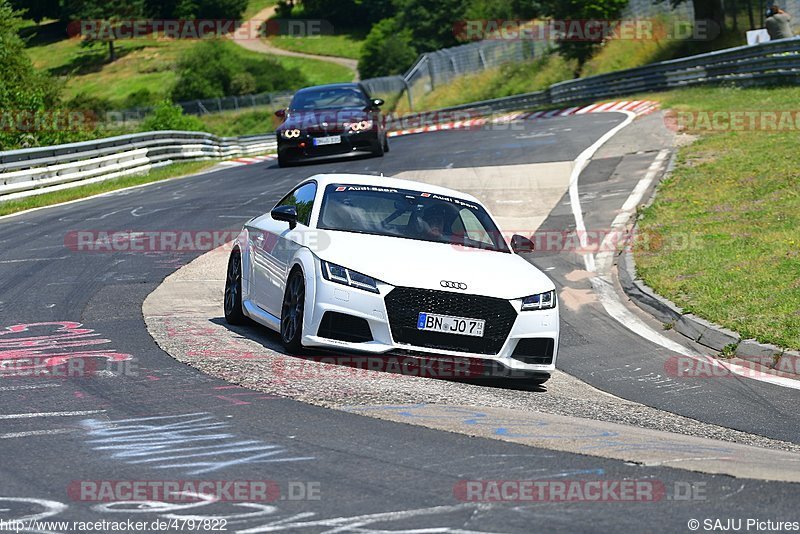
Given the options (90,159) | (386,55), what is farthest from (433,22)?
(90,159)

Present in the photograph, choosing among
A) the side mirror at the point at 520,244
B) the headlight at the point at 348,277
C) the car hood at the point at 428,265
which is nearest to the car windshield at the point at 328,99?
the side mirror at the point at 520,244

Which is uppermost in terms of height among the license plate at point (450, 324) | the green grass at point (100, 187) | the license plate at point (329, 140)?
the license plate at point (329, 140)

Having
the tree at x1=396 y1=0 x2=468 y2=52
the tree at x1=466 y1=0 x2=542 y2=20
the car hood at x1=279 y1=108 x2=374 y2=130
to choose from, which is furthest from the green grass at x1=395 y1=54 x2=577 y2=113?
the tree at x1=396 y1=0 x2=468 y2=52

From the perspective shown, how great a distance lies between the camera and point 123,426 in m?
6.40

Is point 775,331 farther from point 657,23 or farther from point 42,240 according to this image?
point 657,23

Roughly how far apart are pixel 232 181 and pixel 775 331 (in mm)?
17114

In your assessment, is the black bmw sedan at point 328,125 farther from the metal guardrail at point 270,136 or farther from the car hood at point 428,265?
the car hood at point 428,265

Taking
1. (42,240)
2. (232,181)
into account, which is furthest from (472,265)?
(232,181)

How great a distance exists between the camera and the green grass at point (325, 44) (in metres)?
115

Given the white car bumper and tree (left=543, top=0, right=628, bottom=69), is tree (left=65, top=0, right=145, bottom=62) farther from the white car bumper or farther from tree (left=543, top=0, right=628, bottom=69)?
the white car bumper

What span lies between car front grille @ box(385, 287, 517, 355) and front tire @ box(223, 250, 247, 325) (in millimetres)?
2620

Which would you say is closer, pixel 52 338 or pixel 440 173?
pixel 52 338

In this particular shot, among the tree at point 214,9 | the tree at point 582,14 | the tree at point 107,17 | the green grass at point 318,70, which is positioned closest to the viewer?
the tree at point 582,14

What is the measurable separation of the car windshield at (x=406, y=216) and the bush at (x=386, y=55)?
8338 cm
